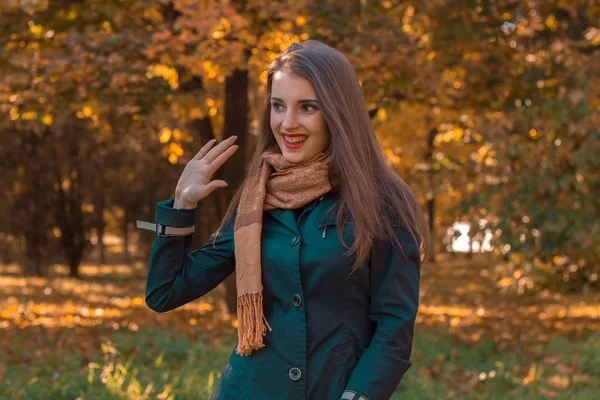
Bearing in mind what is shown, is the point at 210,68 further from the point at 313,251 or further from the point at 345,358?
the point at 345,358

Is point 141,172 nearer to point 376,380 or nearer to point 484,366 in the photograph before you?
point 484,366

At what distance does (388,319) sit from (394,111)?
29.2 feet

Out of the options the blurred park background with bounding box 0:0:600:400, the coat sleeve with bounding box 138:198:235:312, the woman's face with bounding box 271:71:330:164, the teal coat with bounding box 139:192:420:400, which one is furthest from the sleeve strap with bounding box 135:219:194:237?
the blurred park background with bounding box 0:0:600:400

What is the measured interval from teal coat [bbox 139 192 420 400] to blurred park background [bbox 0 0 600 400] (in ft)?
10.6

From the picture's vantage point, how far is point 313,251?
2484 mm

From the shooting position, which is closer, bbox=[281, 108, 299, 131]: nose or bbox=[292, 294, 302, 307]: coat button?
bbox=[292, 294, 302, 307]: coat button

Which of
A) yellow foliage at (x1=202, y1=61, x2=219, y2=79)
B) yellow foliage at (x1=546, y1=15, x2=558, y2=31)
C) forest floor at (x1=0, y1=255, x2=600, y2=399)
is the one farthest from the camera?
yellow foliage at (x1=546, y1=15, x2=558, y2=31)

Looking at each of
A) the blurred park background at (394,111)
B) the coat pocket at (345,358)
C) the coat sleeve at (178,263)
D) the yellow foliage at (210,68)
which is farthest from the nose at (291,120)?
the yellow foliage at (210,68)

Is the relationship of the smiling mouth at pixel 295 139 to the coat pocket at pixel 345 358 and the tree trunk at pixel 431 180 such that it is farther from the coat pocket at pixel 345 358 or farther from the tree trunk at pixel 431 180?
the coat pocket at pixel 345 358

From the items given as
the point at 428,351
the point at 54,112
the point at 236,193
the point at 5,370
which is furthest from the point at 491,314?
the point at 236,193

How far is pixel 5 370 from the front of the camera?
23.0 ft

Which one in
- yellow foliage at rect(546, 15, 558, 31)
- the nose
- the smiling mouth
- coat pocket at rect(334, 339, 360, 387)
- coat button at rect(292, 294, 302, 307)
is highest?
yellow foliage at rect(546, 15, 558, 31)

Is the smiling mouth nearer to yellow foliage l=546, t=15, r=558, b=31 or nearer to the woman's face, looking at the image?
the woman's face

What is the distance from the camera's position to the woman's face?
2.56 metres
